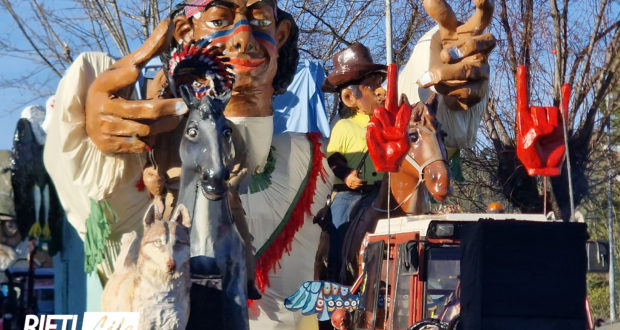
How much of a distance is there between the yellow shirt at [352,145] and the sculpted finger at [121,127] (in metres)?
2.91

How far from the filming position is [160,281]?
21.7ft

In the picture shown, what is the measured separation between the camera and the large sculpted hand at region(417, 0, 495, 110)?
31.6ft

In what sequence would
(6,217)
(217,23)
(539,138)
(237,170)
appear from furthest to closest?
(6,217), (217,23), (237,170), (539,138)

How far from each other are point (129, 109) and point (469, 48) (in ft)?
10.3

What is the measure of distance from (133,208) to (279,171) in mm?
1570

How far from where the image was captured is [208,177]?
7383mm

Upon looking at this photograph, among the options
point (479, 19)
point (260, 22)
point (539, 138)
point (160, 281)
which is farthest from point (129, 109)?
point (479, 19)

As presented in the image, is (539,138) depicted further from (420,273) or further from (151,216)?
(151,216)

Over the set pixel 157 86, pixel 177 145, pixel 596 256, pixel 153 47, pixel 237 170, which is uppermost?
pixel 153 47

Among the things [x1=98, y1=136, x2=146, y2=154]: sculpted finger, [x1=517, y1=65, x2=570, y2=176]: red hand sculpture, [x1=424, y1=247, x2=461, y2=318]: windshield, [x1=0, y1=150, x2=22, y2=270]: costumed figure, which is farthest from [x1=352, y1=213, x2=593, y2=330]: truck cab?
[x1=0, y1=150, x2=22, y2=270]: costumed figure

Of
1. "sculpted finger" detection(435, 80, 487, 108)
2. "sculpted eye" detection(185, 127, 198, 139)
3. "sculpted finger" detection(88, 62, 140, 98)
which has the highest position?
"sculpted finger" detection(435, 80, 487, 108)

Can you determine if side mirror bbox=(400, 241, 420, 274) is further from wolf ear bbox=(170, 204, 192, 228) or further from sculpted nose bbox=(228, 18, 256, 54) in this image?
sculpted nose bbox=(228, 18, 256, 54)

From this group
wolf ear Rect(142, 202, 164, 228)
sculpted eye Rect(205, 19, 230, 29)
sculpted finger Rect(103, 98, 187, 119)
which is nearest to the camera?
wolf ear Rect(142, 202, 164, 228)

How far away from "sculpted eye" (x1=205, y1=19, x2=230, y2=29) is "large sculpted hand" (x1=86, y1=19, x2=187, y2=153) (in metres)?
0.82
